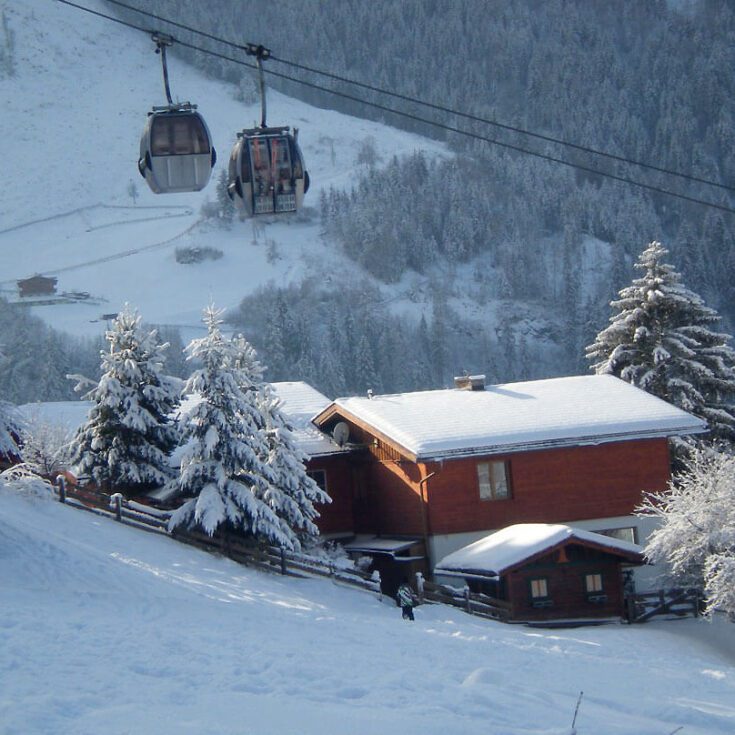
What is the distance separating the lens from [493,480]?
32.5m

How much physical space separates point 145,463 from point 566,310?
4892 inches

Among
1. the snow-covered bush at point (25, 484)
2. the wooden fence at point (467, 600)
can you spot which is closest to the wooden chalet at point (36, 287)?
the snow-covered bush at point (25, 484)

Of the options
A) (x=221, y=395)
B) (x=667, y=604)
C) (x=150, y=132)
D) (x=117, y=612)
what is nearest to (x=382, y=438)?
(x=221, y=395)

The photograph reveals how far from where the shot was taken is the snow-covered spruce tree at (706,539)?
973 inches

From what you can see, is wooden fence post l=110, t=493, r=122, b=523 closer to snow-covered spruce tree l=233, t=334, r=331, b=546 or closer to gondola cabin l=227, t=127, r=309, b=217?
snow-covered spruce tree l=233, t=334, r=331, b=546

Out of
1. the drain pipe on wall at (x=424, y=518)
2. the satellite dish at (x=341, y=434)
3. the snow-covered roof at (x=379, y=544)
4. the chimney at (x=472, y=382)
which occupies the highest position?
the chimney at (x=472, y=382)

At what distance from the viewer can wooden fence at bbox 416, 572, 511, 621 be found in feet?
89.0

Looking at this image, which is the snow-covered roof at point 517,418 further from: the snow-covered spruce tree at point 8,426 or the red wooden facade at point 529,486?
the snow-covered spruce tree at point 8,426

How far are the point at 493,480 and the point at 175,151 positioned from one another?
2081 centimetres

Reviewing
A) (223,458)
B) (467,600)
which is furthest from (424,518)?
(223,458)

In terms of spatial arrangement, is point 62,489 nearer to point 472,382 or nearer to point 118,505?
point 118,505

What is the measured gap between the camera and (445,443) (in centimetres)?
3155

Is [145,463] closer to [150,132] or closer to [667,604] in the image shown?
[667,604]

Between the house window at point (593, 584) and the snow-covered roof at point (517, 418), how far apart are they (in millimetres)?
4539
